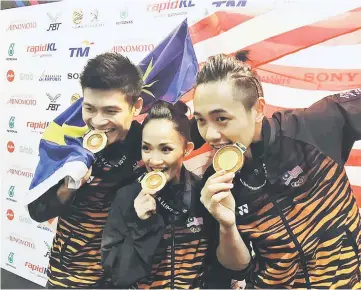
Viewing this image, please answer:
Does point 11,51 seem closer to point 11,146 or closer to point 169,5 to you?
point 11,146

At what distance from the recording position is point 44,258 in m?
2.78

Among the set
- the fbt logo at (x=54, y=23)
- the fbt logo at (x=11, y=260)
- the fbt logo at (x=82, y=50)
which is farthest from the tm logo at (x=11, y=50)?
the fbt logo at (x=11, y=260)

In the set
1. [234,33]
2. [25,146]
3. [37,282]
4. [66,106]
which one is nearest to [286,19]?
[234,33]

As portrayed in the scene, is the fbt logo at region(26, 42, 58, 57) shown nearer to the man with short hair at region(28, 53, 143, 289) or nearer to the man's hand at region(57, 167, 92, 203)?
the man with short hair at region(28, 53, 143, 289)

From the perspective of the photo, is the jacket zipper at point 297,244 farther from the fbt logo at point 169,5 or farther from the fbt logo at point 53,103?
the fbt logo at point 53,103

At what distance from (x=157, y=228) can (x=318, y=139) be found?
2.96ft

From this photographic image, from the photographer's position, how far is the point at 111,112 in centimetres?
221

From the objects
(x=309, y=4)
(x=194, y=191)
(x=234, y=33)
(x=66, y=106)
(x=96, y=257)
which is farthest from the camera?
(x=66, y=106)

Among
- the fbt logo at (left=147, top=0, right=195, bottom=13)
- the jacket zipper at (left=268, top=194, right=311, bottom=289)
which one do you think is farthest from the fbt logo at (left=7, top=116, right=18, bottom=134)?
the jacket zipper at (left=268, top=194, right=311, bottom=289)

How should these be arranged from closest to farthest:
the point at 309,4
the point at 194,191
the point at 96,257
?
1. the point at 309,4
2. the point at 194,191
3. the point at 96,257

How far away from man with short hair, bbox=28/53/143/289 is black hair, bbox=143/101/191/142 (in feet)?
0.40

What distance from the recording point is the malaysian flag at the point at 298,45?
1.75 m

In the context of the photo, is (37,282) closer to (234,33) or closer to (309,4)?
(234,33)

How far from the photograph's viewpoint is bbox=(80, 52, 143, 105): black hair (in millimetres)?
2199
